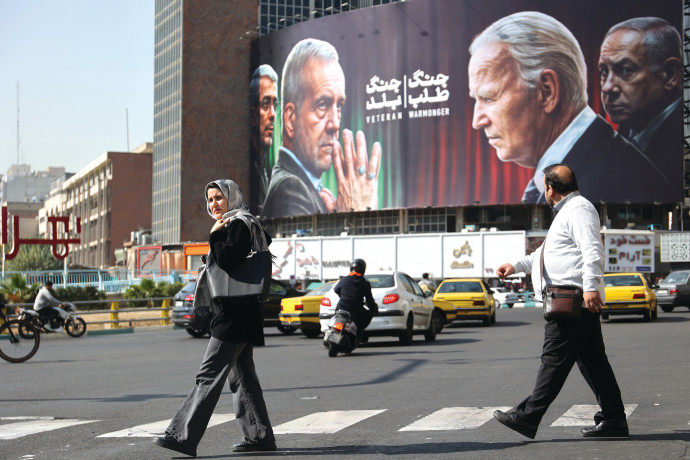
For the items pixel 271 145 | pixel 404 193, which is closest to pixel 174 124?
pixel 271 145

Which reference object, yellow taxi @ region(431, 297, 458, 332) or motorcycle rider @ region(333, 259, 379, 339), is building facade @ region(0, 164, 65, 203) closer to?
yellow taxi @ region(431, 297, 458, 332)

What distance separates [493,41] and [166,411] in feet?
255

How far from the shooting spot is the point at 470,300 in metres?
30.0

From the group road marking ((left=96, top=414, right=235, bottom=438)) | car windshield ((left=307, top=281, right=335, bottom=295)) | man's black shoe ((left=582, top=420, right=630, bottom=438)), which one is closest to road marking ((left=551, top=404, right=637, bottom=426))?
man's black shoe ((left=582, top=420, right=630, bottom=438))

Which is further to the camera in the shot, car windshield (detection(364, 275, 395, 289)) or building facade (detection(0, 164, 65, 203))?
building facade (detection(0, 164, 65, 203))

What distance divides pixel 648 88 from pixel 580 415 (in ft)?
250

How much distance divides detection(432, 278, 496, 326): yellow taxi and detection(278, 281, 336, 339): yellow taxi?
5.78 metres

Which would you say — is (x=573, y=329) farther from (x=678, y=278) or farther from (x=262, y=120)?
(x=262, y=120)

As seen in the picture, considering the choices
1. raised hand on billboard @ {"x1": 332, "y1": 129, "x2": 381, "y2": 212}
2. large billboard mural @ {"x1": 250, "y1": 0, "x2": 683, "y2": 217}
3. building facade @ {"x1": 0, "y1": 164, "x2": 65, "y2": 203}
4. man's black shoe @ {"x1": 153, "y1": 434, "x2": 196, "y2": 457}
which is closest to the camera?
man's black shoe @ {"x1": 153, "y1": 434, "x2": 196, "y2": 457}

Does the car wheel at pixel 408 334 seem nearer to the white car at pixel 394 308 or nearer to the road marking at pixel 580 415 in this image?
the white car at pixel 394 308

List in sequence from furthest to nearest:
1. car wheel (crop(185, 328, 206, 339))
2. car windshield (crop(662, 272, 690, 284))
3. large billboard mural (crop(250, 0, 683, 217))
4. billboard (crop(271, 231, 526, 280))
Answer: large billboard mural (crop(250, 0, 683, 217)) < billboard (crop(271, 231, 526, 280)) < car windshield (crop(662, 272, 690, 284)) < car wheel (crop(185, 328, 206, 339))

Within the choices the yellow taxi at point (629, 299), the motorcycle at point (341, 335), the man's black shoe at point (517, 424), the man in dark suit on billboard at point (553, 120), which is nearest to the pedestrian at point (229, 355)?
the man's black shoe at point (517, 424)

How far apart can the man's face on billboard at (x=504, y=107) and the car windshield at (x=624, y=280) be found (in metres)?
53.4

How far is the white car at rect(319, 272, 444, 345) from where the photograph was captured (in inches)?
785
